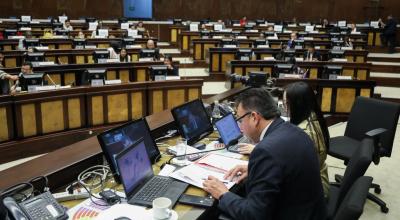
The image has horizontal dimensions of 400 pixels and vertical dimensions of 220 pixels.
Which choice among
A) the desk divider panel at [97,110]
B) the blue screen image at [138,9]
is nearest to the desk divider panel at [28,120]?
the desk divider panel at [97,110]

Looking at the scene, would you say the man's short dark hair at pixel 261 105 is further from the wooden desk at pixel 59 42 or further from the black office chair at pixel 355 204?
the wooden desk at pixel 59 42

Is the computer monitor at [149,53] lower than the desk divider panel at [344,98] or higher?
higher

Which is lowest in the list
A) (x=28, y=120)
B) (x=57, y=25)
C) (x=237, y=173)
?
(x=28, y=120)

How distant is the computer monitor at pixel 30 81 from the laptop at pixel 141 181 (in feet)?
12.1

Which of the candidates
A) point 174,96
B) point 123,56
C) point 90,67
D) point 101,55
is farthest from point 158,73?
point 123,56

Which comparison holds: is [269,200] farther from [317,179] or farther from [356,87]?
[356,87]

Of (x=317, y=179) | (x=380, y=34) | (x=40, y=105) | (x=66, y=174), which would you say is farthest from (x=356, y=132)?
(x=380, y=34)

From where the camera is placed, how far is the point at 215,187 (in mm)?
2234

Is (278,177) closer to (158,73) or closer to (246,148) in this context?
(246,148)

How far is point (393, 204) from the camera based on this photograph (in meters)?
4.00

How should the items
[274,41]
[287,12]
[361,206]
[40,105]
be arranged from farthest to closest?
[287,12] → [274,41] → [40,105] → [361,206]

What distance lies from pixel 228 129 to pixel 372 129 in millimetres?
1667

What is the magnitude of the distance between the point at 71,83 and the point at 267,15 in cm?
1287

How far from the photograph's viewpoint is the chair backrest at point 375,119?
3918mm
